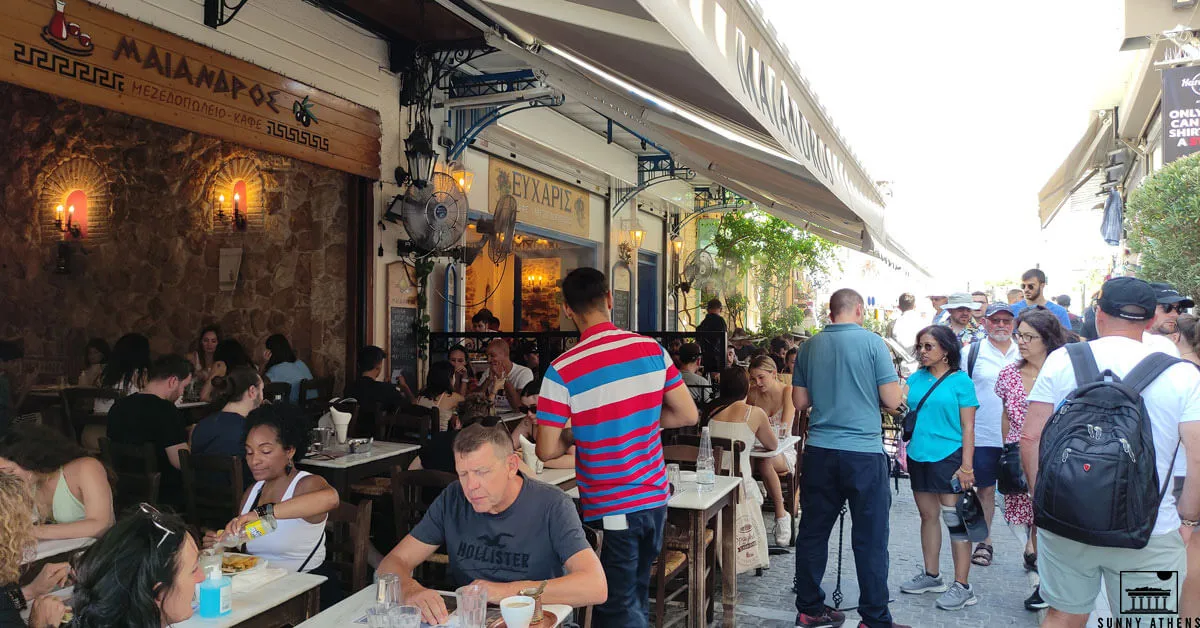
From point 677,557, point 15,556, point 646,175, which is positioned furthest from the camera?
point 646,175

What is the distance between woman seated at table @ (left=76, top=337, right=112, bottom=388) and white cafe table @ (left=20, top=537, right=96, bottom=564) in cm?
473

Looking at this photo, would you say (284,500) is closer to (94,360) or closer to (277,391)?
(277,391)

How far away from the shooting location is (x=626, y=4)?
2414 millimetres

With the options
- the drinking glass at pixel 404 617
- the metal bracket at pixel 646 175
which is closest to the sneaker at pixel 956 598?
the drinking glass at pixel 404 617

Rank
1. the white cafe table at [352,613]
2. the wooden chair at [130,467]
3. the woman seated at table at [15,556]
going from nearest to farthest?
the woman seated at table at [15,556] → the white cafe table at [352,613] → the wooden chair at [130,467]

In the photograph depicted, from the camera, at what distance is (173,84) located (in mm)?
5578

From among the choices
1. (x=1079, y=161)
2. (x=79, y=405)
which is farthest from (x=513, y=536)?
(x=1079, y=161)

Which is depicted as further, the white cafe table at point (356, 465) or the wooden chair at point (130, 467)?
the white cafe table at point (356, 465)

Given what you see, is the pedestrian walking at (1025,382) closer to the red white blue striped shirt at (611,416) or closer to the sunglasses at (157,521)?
the red white blue striped shirt at (611,416)

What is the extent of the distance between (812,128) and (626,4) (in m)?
1.39

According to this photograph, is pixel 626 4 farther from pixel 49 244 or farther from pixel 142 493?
pixel 49 244

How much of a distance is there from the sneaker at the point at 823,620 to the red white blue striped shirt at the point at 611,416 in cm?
152

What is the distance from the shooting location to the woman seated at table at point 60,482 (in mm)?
2957

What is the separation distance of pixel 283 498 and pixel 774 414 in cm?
414
